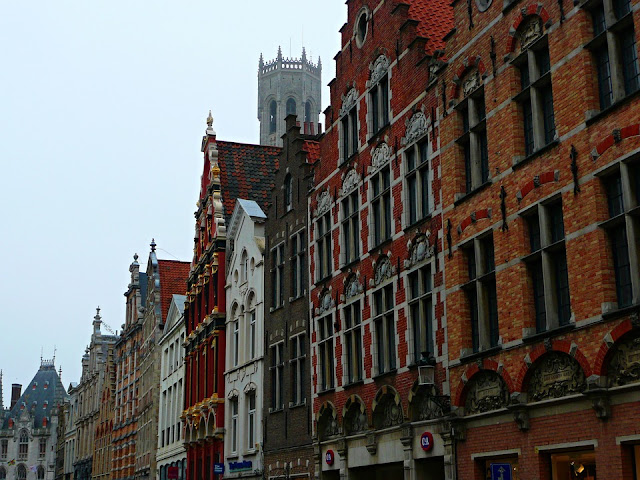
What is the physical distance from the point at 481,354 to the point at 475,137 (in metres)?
4.83

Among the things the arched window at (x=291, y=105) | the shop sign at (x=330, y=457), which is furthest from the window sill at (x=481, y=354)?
the arched window at (x=291, y=105)

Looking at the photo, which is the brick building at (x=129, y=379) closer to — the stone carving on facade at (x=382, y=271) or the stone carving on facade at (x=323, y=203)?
the stone carving on facade at (x=323, y=203)

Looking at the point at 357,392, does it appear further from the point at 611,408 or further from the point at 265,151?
the point at 265,151

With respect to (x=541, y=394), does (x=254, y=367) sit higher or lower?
higher

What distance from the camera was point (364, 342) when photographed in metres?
26.0

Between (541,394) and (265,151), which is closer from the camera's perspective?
(541,394)

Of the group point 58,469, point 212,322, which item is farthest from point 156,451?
point 58,469

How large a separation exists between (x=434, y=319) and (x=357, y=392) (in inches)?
194

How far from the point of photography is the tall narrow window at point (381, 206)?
25484mm

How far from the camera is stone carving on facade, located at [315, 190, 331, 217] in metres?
29.7

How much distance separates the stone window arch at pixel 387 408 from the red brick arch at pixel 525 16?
9.09 metres

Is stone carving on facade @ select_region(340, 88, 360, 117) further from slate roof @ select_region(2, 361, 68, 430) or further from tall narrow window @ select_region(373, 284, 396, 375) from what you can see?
slate roof @ select_region(2, 361, 68, 430)

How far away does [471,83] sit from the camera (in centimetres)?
2134

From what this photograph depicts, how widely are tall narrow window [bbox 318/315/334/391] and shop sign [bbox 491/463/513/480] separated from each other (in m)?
10.8
